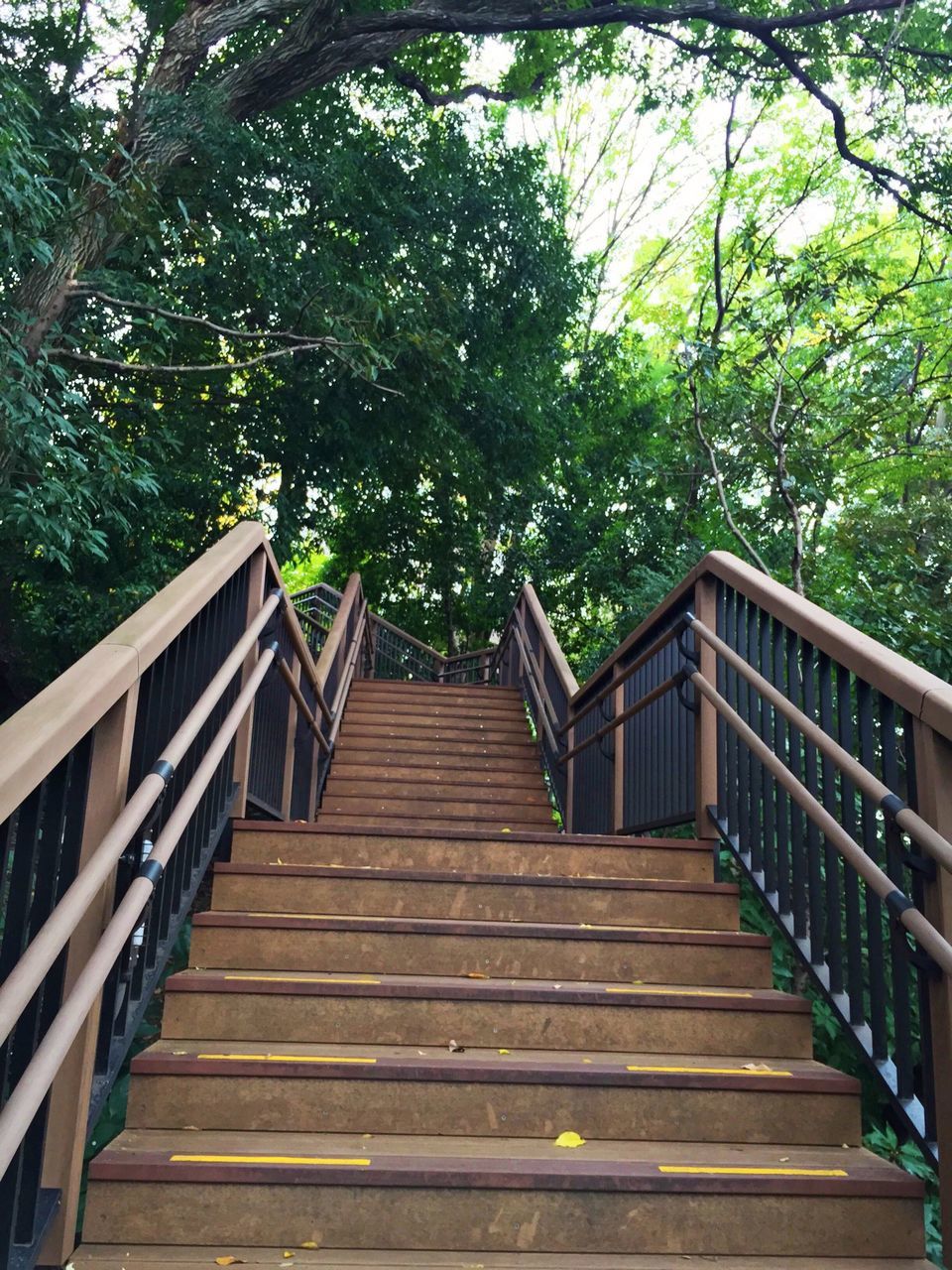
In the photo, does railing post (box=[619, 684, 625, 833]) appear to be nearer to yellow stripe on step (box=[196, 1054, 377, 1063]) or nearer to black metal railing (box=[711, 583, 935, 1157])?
black metal railing (box=[711, 583, 935, 1157])

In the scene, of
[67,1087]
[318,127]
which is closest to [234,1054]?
[67,1087]

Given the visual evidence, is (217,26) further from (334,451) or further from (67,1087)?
(67,1087)

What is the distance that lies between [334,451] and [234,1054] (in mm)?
8216

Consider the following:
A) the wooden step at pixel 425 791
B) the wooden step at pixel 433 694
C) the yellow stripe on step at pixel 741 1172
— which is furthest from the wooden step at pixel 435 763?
the yellow stripe on step at pixel 741 1172

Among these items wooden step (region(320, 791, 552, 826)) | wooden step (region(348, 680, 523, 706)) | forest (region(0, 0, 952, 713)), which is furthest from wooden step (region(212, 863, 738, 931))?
wooden step (region(348, 680, 523, 706))

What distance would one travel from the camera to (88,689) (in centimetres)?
166

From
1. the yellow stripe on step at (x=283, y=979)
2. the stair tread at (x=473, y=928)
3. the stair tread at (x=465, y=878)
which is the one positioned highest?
the stair tread at (x=465, y=878)

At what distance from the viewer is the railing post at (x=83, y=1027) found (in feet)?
5.36

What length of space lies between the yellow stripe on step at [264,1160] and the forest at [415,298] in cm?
391

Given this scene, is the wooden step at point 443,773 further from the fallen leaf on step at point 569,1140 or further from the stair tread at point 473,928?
the fallen leaf on step at point 569,1140

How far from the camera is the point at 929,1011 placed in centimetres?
183

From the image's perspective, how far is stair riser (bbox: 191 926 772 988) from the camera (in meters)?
2.66

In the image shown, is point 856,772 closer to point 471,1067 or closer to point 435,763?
point 471,1067

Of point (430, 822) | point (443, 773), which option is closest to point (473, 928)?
point (430, 822)
